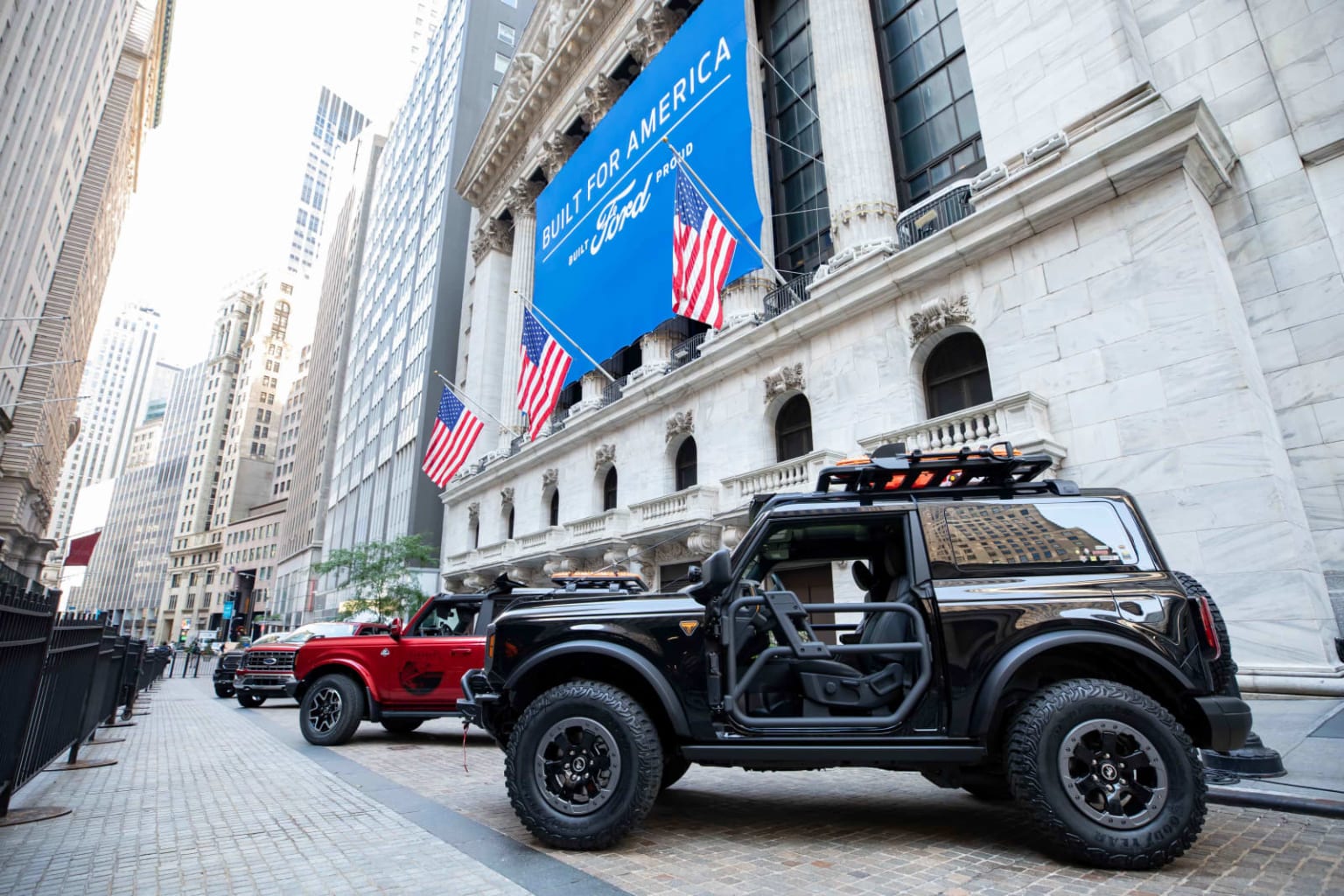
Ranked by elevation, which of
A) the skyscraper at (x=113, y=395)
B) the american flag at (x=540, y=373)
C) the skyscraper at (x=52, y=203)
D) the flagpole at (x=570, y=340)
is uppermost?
the skyscraper at (x=113, y=395)

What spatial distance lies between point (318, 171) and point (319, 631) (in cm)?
17282

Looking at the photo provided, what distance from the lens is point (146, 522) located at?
133 m

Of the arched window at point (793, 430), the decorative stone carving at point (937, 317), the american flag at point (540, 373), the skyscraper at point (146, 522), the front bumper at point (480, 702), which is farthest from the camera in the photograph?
the skyscraper at point (146, 522)

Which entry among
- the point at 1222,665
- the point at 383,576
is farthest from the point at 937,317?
the point at 383,576

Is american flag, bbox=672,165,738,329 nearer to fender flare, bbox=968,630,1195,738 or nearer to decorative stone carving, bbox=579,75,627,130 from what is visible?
fender flare, bbox=968,630,1195,738

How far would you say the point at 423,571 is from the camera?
3738 centimetres

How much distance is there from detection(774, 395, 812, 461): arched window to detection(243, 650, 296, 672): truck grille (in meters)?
13.3

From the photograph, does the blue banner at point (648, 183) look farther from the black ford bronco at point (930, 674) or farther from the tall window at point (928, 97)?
the black ford bronco at point (930, 674)

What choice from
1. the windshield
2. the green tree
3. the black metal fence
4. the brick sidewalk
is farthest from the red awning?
the brick sidewalk

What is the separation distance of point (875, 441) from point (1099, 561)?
10204mm

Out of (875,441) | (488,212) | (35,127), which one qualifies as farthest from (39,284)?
(875,441)

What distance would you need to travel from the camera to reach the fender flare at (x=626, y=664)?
14.4 ft

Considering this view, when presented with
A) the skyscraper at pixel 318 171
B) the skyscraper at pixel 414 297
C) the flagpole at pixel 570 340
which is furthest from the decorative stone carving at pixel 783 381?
the skyscraper at pixel 318 171

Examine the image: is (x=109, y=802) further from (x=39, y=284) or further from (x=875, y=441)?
(x=39, y=284)
